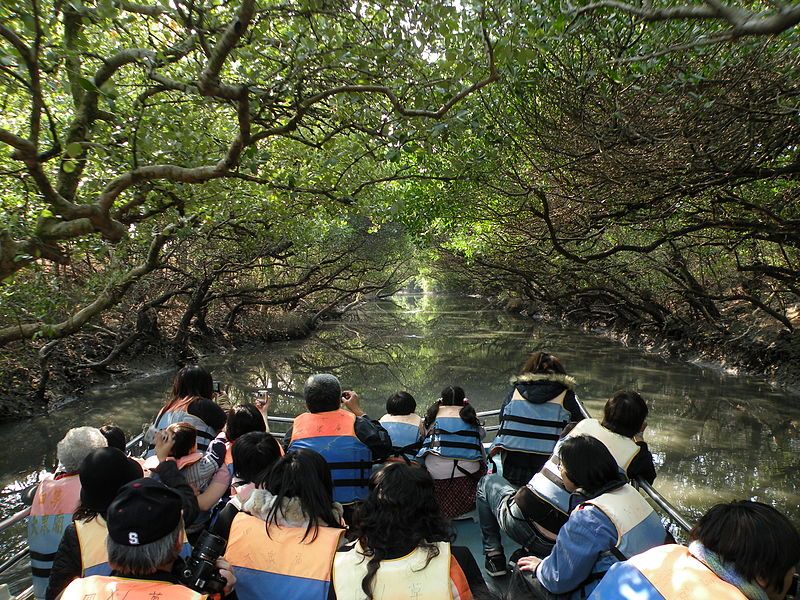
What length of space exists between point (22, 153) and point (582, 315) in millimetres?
24007

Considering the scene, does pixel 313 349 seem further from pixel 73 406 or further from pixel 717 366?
pixel 717 366

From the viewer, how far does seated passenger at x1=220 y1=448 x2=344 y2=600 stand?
6.84 feet

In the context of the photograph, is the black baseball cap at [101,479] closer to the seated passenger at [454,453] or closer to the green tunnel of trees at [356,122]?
the green tunnel of trees at [356,122]

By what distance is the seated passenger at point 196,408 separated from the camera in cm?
348

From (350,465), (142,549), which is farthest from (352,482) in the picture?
(142,549)

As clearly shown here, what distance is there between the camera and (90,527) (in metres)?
2.05

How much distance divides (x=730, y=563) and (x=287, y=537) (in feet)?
5.01

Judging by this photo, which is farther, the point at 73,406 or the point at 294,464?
the point at 73,406

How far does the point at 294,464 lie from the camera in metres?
2.20

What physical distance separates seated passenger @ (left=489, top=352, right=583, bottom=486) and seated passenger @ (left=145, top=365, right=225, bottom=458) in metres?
1.92

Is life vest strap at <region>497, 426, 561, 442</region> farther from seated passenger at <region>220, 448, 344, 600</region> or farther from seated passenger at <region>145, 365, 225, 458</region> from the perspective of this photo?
seated passenger at <region>145, 365, 225, 458</region>

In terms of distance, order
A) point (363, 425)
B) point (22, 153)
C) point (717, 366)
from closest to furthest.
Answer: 1. point (22, 153)
2. point (363, 425)
3. point (717, 366)

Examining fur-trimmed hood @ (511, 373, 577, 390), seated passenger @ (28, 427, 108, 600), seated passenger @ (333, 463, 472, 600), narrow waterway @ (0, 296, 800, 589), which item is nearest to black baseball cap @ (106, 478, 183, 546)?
seated passenger @ (333, 463, 472, 600)

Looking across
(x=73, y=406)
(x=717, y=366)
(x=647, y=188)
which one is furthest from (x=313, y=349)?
(x=647, y=188)
